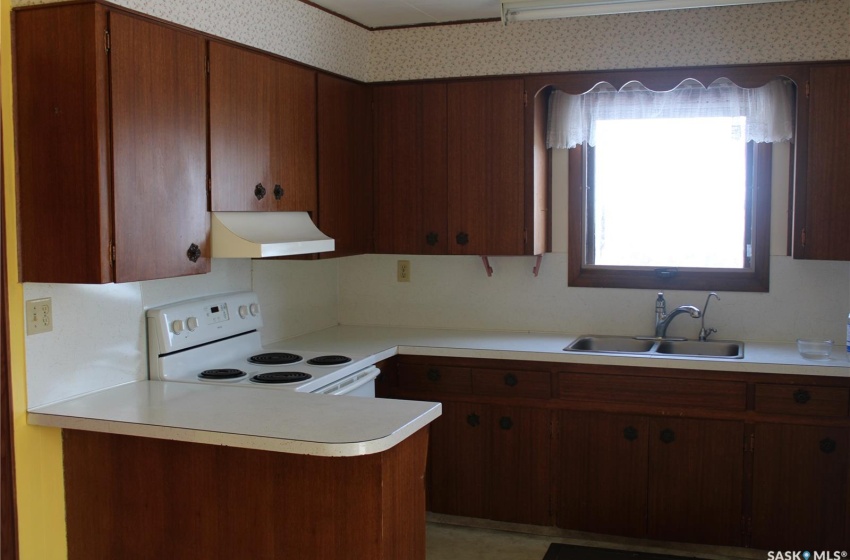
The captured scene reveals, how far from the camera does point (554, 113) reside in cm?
409

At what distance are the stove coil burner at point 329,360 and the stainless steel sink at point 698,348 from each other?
4.68ft

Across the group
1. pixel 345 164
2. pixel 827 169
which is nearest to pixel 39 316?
pixel 345 164

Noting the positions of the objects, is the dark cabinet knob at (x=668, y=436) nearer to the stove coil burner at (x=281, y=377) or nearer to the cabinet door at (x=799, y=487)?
the cabinet door at (x=799, y=487)

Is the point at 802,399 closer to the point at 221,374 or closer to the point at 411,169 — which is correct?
the point at 411,169

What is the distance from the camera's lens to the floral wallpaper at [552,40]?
3.49 m

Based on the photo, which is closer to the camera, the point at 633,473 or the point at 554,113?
the point at 633,473

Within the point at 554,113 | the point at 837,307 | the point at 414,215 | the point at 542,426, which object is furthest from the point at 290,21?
the point at 837,307

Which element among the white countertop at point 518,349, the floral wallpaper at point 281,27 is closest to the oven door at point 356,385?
the white countertop at point 518,349

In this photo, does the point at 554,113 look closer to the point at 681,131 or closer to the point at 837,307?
the point at 681,131

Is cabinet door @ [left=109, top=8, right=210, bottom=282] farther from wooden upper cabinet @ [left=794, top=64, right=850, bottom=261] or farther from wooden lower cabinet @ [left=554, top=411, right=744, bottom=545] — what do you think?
wooden upper cabinet @ [left=794, top=64, right=850, bottom=261]

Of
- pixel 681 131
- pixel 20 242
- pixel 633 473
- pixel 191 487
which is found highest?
pixel 681 131

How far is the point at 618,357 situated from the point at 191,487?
1817 millimetres

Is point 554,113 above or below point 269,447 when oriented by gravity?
above

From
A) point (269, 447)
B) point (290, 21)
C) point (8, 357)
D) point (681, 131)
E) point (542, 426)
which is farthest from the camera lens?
point (681, 131)
